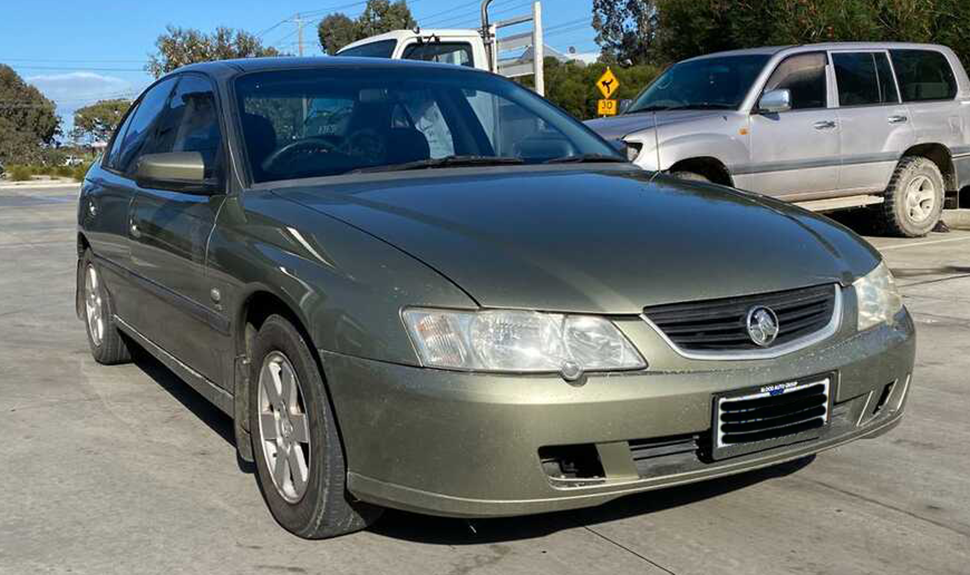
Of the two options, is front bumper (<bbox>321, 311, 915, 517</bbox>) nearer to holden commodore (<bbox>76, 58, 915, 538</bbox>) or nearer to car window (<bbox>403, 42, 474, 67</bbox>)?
holden commodore (<bbox>76, 58, 915, 538</bbox>)

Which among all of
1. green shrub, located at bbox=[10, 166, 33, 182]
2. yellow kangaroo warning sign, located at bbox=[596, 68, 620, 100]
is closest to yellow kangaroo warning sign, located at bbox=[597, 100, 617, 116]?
yellow kangaroo warning sign, located at bbox=[596, 68, 620, 100]

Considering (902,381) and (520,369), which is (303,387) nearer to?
(520,369)

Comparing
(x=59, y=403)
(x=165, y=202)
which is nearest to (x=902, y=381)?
(x=165, y=202)

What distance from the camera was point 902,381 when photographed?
11.2 ft

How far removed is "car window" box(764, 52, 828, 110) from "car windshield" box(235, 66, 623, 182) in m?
4.95

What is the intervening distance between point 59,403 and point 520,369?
3.15 meters

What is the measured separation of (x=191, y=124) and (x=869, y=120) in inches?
278

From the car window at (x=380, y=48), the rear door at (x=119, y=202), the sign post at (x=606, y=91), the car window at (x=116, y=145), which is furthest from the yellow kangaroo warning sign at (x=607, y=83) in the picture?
the rear door at (x=119, y=202)

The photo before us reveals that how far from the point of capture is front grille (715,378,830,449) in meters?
2.92

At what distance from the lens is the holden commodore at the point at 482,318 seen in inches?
110

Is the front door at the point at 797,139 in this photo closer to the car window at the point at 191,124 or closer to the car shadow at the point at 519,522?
the car window at the point at 191,124

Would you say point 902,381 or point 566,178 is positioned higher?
point 566,178

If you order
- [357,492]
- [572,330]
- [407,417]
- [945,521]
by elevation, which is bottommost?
[945,521]

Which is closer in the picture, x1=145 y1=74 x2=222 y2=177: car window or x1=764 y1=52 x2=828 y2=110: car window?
x1=145 y1=74 x2=222 y2=177: car window
